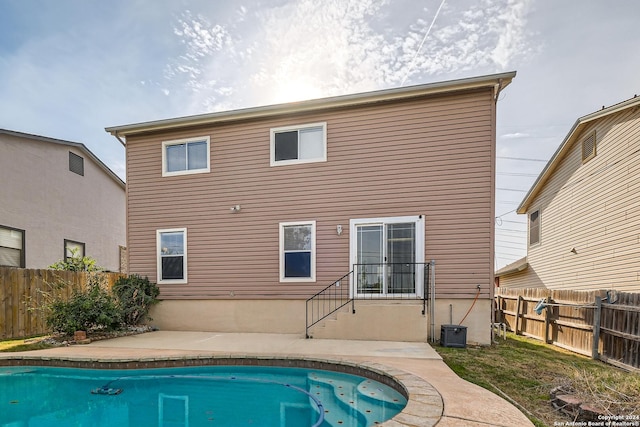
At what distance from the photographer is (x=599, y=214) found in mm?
9031

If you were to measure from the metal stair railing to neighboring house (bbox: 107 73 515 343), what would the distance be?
148 mm

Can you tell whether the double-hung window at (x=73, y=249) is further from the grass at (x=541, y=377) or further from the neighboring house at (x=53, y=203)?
the grass at (x=541, y=377)

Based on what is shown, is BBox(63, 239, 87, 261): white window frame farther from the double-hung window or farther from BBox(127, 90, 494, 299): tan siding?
BBox(127, 90, 494, 299): tan siding

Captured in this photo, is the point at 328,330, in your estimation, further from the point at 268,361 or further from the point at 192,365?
the point at 192,365

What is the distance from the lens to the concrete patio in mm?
3131

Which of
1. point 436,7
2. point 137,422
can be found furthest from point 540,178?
point 137,422

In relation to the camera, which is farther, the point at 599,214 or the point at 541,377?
the point at 599,214

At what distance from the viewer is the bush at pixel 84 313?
7375 mm

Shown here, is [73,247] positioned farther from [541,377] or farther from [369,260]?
[541,377]

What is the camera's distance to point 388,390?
14.4 ft

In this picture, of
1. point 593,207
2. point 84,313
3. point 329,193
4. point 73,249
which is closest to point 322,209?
point 329,193

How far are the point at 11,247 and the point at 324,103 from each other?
35.5 feet

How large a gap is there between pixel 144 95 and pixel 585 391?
483 inches

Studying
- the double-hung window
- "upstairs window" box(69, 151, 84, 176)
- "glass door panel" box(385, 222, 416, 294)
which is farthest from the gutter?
"glass door panel" box(385, 222, 416, 294)
